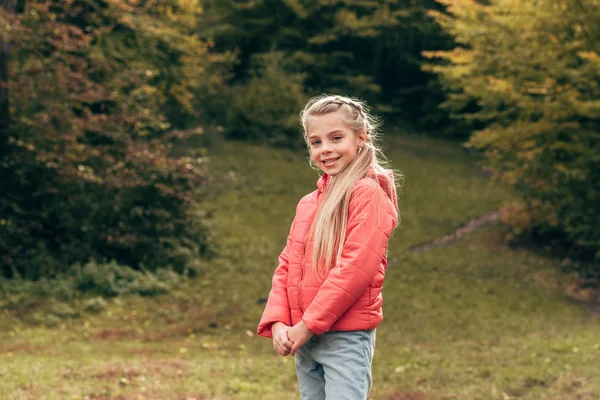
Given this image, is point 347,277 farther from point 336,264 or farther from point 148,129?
point 148,129

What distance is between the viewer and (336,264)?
11.2 feet

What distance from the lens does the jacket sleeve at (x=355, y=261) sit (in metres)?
3.33

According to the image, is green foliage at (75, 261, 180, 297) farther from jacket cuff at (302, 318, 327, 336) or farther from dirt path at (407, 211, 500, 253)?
jacket cuff at (302, 318, 327, 336)

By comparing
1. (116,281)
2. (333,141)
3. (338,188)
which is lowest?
(116,281)

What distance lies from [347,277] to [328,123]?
74 cm

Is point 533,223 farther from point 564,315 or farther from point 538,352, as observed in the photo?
point 538,352

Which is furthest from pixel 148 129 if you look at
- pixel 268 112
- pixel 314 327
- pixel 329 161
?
pixel 314 327

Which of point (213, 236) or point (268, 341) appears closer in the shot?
point (268, 341)

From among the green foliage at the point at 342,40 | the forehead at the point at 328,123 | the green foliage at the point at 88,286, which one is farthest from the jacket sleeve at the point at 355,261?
the green foliage at the point at 342,40

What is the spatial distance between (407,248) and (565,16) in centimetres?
612

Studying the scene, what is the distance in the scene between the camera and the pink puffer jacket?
11.0 ft

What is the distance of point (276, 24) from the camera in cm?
3272

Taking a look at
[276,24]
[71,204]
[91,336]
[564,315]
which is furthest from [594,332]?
[276,24]

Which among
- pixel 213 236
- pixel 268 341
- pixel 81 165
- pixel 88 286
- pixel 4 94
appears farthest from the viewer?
pixel 213 236
